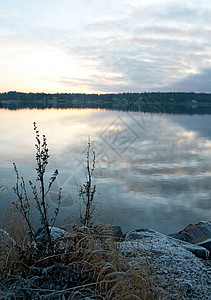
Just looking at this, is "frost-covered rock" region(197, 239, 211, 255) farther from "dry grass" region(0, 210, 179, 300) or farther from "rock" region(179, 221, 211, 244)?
"dry grass" region(0, 210, 179, 300)

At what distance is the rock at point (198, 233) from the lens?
5966 millimetres

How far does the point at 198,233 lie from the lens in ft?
20.5

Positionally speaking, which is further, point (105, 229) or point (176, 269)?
point (105, 229)

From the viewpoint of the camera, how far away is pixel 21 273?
297cm

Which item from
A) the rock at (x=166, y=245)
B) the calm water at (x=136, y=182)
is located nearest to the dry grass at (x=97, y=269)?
the rock at (x=166, y=245)

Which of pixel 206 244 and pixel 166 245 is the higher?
pixel 166 245

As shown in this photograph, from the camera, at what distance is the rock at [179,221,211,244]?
5966 mm

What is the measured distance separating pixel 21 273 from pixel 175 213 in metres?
6.02

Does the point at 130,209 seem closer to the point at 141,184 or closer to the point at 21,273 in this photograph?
the point at 141,184

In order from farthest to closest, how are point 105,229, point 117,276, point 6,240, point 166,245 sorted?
point 166,245, point 105,229, point 6,240, point 117,276

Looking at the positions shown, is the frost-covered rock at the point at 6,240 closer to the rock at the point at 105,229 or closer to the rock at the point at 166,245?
the rock at the point at 105,229

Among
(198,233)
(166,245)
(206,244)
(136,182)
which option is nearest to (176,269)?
(166,245)

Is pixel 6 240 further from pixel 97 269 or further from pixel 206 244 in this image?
pixel 206 244

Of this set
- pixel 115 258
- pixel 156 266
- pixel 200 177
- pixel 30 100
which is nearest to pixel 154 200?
pixel 200 177
